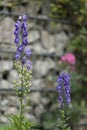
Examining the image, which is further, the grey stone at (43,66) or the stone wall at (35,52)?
the grey stone at (43,66)

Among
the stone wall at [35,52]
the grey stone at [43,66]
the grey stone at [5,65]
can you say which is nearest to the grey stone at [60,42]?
the stone wall at [35,52]

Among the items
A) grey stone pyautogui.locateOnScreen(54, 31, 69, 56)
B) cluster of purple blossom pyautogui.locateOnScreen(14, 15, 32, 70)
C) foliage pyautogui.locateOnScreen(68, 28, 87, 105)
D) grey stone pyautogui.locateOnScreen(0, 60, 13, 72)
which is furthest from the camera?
grey stone pyautogui.locateOnScreen(54, 31, 69, 56)

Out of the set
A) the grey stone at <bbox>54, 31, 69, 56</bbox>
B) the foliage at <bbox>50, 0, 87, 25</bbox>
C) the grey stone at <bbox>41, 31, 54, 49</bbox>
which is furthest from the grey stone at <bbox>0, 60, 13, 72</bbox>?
the foliage at <bbox>50, 0, 87, 25</bbox>

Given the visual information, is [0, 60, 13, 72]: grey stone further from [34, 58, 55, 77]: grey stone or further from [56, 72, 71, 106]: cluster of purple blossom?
[56, 72, 71, 106]: cluster of purple blossom

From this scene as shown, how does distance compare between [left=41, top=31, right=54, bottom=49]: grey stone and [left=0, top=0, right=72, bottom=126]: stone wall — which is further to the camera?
[left=41, top=31, right=54, bottom=49]: grey stone

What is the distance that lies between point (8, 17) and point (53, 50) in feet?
2.30

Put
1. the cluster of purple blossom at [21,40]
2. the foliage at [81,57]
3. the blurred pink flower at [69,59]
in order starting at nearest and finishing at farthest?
the cluster of purple blossom at [21,40], the blurred pink flower at [69,59], the foliage at [81,57]

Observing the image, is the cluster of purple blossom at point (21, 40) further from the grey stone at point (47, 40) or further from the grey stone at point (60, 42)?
the grey stone at point (60, 42)

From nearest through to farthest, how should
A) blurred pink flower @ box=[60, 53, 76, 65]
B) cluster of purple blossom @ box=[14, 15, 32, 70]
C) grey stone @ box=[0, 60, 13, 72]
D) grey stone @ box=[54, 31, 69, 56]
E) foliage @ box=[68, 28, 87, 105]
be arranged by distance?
cluster of purple blossom @ box=[14, 15, 32, 70] < grey stone @ box=[0, 60, 13, 72] < blurred pink flower @ box=[60, 53, 76, 65] < foliage @ box=[68, 28, 87, 105] < grey stone @ box=[54, 31, 69, 56]

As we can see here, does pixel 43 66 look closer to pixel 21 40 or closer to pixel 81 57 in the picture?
pixel 81 57

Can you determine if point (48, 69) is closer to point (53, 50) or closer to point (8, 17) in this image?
point (53, 50)

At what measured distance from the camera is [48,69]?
4.85 m

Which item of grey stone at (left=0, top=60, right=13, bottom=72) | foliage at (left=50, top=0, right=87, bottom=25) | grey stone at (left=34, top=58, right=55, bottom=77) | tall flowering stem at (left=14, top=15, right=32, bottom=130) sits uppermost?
foliage at (left=50, top=0, right=87, bottom=25)

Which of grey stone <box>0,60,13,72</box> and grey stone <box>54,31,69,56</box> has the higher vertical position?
grey stone <box>54,31,69,56</box>
